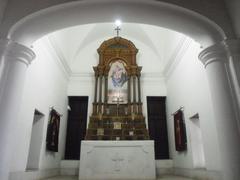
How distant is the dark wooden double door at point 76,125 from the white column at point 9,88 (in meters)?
5.18

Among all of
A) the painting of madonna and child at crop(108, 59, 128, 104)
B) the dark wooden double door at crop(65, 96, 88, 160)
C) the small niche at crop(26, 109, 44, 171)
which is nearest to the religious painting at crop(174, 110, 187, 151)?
the painting of madonna and child at crop(108, 59, 128, 104)

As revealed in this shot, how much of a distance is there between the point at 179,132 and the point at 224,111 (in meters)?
3.91

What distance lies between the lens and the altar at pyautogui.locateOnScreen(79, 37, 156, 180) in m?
6.08

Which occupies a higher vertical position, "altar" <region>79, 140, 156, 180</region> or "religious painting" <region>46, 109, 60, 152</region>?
"religious painting" <region>46, 109, 60, 152</region>

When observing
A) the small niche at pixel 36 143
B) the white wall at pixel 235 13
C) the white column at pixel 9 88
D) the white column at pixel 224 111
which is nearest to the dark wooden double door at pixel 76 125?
the small niche at pixel 36 143

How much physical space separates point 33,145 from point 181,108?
14.0 feet

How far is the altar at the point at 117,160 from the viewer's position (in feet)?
19.7

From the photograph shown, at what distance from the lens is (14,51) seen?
317 cm

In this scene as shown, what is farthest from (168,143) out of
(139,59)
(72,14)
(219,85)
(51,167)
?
(72,14)

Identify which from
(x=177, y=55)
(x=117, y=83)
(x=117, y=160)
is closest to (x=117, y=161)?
(x=117, y=160)

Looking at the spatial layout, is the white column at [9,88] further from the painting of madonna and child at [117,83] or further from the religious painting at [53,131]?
the painting of madonna and child at [117,83]

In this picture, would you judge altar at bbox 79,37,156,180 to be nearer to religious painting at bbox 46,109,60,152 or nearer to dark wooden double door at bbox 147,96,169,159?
dark wooden double door at bbox 147,96,169,159

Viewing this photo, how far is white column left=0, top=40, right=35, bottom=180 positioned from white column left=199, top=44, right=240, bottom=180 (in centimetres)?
268

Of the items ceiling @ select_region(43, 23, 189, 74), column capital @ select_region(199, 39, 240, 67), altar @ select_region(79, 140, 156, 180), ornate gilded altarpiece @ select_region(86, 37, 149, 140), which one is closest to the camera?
column capital @ select_region(199, 39, 240, 67)
